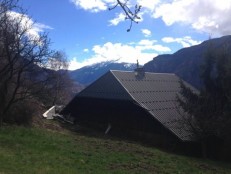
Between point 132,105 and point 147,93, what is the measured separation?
117 inches

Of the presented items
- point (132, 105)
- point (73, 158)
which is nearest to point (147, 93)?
point (132, 105)

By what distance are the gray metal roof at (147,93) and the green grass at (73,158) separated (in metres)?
12.4

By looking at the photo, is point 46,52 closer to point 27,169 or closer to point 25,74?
point 25,74

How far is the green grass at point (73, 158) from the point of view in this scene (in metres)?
13.5

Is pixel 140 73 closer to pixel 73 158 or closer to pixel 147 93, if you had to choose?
pixel 147 93

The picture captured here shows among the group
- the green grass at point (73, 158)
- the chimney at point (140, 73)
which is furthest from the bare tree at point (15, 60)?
the chimney at point (140, 73)

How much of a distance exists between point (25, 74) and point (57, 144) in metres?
9.72

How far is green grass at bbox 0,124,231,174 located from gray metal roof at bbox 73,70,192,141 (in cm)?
1238

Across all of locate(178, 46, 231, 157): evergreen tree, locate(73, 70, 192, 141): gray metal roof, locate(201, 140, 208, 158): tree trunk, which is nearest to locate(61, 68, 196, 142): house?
locate(73, 70, 192, 141): gray metal roof

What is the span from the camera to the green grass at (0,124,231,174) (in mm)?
13516

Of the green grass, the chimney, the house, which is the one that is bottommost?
the green grass

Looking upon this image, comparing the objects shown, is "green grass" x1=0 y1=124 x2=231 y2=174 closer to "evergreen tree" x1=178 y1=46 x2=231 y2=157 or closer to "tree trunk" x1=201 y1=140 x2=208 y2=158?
"evergreen tree" x1=178 y1=46 x2=231 y2=157

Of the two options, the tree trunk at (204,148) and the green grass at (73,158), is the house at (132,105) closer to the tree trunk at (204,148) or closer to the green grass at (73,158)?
the tree trunk at (204,148)

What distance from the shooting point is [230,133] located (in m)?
27.7
